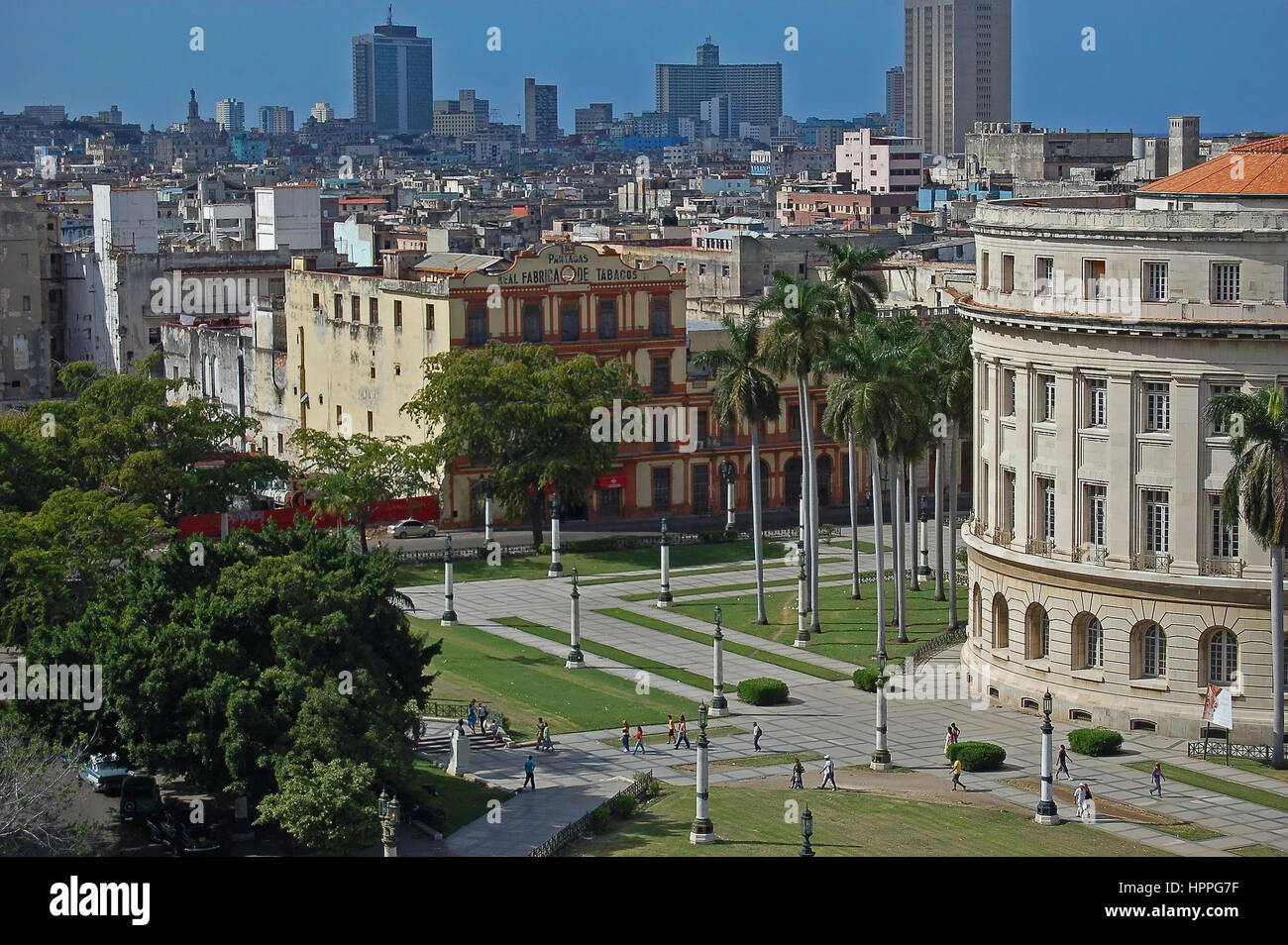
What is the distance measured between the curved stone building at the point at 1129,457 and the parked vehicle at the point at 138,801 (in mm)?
32341

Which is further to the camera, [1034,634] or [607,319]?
[607,319]

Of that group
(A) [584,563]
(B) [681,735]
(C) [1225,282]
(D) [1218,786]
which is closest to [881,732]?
(B) [681,735]

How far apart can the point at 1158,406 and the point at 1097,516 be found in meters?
4.46

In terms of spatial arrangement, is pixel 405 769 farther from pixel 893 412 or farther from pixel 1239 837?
pixel 893 412

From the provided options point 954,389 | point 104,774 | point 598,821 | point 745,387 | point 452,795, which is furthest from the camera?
point 745,387

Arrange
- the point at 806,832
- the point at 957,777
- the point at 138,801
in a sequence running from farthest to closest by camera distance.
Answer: the point at 957,777, the point at 138,801, the point at 806,832

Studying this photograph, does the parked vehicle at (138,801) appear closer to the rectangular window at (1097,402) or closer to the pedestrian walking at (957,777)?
the pedestrian walking at (957,777)

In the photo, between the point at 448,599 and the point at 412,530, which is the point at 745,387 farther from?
the point at 412,530

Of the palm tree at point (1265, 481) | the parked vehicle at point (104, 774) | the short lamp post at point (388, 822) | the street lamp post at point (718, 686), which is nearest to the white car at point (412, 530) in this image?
the street lamp post at point (718, 686)

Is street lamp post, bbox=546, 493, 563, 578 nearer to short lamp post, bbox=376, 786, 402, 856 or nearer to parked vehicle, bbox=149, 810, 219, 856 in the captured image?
parked vehicle, bbox=149, 810, 219, 856

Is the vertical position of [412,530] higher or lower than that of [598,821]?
higher

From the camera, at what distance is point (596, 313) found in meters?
120

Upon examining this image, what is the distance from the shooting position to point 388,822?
5641 cm
